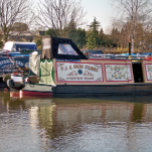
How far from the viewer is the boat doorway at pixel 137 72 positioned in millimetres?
18784

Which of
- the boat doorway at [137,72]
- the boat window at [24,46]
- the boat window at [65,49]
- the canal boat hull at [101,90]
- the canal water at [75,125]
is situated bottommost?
the canal water at [75,125]

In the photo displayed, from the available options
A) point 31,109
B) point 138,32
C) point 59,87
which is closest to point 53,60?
point 59,87

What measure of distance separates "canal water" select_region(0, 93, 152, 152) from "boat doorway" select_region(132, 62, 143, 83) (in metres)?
3.24

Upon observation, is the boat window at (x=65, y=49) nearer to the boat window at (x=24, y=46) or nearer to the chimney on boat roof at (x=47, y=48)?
the chimney on boat roof at (x=47, y=48)

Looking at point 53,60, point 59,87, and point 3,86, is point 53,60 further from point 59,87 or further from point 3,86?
point 3,86

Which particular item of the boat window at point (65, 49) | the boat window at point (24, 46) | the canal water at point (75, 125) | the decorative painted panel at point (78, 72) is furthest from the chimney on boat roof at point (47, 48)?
the boat window at point (24, 46)

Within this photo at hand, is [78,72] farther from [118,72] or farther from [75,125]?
[75,125]

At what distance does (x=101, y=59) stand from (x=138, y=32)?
49.2ft

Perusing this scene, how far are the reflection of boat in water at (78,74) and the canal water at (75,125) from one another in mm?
839

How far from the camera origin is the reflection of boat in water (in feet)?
53.5

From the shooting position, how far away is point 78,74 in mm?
16922

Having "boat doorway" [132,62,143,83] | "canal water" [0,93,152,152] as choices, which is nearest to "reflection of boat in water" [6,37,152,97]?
"boat doorway" [132,62,143,83]

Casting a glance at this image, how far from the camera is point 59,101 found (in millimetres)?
15250

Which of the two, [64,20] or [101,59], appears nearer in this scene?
[101,59]
